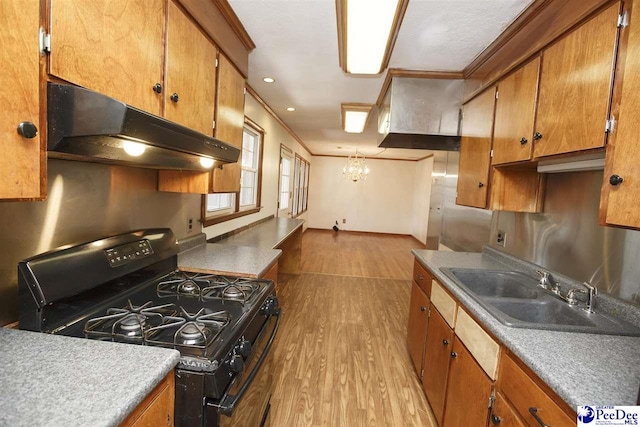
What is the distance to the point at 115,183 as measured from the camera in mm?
1467

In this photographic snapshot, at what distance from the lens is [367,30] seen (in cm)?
180

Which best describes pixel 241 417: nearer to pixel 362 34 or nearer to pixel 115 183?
pixel 115 183

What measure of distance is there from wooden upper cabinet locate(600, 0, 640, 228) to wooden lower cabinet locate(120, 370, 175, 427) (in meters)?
1.50

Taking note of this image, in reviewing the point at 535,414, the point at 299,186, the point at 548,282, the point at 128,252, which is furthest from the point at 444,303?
the point at 299,186

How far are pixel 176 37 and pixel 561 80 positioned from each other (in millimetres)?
1784

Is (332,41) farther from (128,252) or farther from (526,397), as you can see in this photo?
(526,397)

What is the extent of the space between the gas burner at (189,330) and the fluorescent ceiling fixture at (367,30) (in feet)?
5.31

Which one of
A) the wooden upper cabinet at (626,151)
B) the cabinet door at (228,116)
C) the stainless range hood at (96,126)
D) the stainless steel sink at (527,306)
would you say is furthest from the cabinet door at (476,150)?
the stainless range hood at (96,126)

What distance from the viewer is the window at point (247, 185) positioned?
305 centimetres

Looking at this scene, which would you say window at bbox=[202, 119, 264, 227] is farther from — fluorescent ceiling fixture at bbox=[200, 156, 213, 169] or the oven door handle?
the oven door handle

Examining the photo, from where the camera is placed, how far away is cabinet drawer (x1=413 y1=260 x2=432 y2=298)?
83.3 inches

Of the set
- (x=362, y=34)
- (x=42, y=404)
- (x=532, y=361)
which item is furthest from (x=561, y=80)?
(x=42, y=404)

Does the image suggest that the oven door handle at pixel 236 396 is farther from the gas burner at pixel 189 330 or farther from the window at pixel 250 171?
the window at pixel 250 171

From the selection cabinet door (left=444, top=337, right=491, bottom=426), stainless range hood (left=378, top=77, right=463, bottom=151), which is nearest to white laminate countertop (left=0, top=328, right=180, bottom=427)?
cabinet door (left=444, top=337, right=491, bottom=426)
